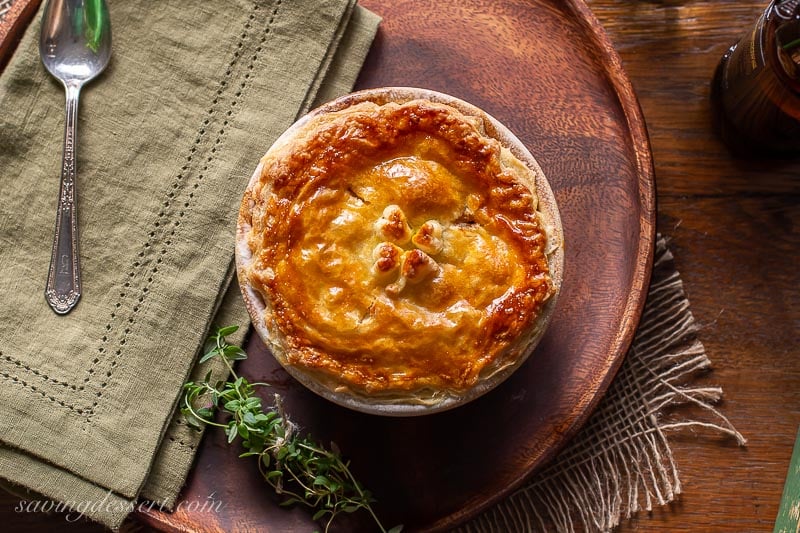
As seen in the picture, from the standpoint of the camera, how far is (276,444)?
6.75 ft

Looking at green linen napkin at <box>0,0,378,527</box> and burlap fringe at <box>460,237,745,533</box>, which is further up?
green linen napkin at <box>0,0,378,527</box>

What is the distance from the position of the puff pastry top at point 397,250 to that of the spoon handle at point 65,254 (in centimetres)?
55

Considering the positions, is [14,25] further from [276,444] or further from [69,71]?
[276,444]

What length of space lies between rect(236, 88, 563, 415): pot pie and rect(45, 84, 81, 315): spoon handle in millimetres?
529

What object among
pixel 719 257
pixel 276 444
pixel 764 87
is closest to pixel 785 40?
pixel 764 87

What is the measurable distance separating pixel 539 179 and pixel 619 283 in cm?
47

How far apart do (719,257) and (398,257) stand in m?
1.17

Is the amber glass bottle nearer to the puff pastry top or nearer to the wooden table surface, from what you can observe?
the wooden table surface

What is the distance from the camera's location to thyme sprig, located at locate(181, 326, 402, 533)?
204cm

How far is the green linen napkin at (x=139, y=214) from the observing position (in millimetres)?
2096

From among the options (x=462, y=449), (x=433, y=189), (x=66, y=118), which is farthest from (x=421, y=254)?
(x=66, y=118)

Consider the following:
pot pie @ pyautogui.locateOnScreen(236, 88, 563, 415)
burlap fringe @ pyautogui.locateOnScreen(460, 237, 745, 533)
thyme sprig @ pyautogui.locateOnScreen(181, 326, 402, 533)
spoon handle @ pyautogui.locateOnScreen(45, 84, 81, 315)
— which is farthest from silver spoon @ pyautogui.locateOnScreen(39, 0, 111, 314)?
burlap fringe @ pyautogui.locateOnScreen(460, 237, 745, 533)

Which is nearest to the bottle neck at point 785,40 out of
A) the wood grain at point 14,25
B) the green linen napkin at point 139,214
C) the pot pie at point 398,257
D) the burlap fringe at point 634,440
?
the burlap fringe at point 634,440

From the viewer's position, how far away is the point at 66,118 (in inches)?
85.3
